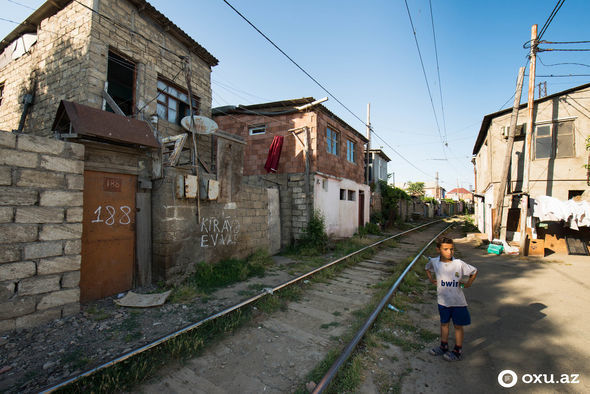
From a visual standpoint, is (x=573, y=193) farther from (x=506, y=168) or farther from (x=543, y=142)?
(x=506, y=168)

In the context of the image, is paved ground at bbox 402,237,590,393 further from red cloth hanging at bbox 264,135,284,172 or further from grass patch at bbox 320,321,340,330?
red cloth hanging at bbox 264,135,284,172

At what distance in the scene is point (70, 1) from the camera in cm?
664

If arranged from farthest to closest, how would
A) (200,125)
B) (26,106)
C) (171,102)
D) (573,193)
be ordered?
1. (573,193)
2. (171,102)
3. (26,106)
4. (200,125)

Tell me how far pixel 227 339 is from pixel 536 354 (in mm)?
4125

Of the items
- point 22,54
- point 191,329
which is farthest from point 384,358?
point 22,54

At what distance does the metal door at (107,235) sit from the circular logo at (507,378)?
20.6ft

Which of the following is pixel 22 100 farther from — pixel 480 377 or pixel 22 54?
pixel 480 377

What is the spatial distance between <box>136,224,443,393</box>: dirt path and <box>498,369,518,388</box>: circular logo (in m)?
1.86

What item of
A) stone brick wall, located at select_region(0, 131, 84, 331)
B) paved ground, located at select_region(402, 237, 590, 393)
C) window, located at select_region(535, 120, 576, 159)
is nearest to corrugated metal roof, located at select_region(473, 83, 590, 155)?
window, located at select_region(535, 120, 576, 159)

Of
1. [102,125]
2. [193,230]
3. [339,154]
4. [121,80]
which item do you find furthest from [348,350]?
[339,154]

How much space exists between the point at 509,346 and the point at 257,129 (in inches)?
446

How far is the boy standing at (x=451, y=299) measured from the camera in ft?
10.3

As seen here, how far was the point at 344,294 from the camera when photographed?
5.43m

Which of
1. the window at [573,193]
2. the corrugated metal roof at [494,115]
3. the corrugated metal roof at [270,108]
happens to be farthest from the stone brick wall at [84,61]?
the window at [573,193]
